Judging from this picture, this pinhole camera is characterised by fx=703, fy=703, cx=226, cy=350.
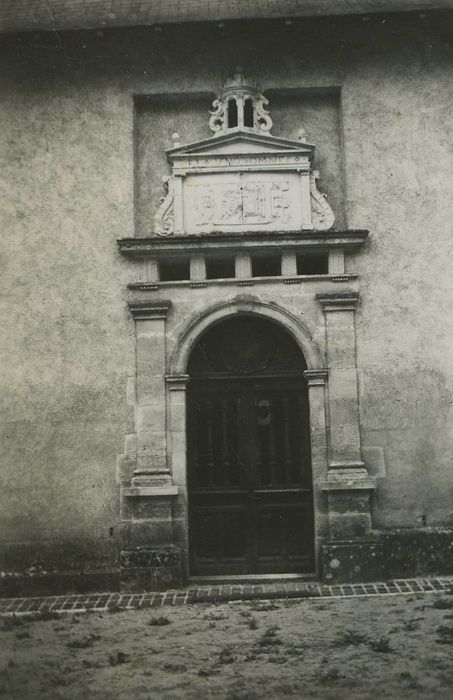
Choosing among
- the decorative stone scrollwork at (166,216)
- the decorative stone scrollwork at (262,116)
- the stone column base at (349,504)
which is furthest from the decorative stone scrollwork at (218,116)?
the stone column base at (349,504)

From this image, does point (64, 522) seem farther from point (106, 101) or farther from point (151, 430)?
point (106, 101)

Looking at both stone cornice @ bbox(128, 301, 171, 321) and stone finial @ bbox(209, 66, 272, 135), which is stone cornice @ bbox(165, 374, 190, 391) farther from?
stone finial @ bbox(209, 66, 272, 135)

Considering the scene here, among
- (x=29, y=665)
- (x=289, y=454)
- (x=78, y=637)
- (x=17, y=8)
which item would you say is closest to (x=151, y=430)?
(x=289, y=454)

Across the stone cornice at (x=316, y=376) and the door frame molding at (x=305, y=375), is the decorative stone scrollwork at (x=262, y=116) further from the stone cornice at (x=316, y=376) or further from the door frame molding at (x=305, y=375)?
the stone cornice at (x=316, y=376)

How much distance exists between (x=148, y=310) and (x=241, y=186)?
5.70 feet

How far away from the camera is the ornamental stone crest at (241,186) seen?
775 cm

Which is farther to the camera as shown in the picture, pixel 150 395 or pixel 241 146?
pixel 241 146

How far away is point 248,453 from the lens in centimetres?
774

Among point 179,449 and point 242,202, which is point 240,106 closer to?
point 242,202

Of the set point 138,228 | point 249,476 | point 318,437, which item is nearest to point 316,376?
point 318,437

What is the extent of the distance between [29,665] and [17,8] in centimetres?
656

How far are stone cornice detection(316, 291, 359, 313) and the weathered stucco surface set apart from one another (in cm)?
14

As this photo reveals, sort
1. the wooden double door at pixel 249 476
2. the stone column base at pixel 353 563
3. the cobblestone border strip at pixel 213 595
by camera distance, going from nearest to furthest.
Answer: the cobblestone border strip at pixel 213 595, the stone column base at pixel 353 563, the wooden double door at pixel 249 476

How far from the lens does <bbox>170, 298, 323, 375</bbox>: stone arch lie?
24.8ft
